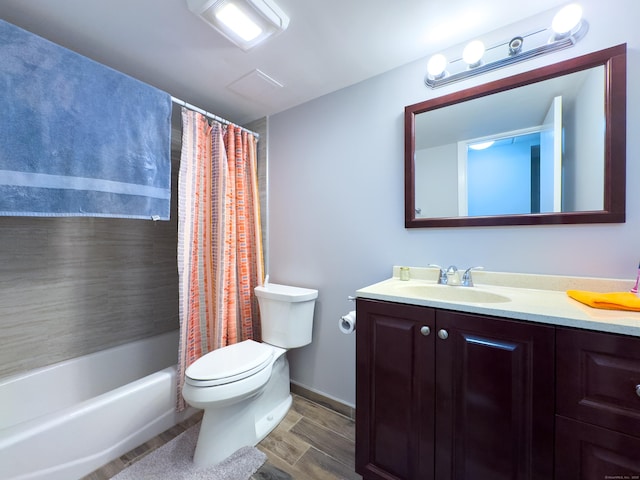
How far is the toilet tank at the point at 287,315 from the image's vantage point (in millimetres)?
1633

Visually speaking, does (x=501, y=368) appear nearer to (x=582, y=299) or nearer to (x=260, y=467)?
(x=582, y=299)

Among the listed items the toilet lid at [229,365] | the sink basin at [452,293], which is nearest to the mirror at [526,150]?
the sink basin at [452,293]

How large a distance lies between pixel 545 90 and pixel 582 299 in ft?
3.03

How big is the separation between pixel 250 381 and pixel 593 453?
128 cm

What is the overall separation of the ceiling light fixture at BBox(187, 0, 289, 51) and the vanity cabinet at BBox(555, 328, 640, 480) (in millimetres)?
1607

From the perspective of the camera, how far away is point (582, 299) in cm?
89

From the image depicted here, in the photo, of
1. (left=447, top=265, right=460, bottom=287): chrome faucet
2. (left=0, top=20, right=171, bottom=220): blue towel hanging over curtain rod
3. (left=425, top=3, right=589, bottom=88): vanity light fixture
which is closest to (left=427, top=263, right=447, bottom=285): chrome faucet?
(left=447, top=265, right=460, bottom=287): chrome faucet

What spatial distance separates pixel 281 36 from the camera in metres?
1.23

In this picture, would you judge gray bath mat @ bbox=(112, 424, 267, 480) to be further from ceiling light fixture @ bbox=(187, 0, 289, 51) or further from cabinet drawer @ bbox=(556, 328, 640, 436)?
ceiling light fixture @ bbox=(187, 0, 289, 51)

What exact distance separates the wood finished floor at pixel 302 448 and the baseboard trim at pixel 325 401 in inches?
1.0

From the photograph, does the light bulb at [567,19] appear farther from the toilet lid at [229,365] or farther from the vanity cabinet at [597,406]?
the toilet lid at [229,365]

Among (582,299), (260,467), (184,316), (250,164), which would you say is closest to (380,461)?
(260,467)

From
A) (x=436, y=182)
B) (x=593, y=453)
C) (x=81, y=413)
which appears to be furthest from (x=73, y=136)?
(x=593, y=453)

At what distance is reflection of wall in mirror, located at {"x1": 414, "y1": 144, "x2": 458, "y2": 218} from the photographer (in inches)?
52.4
